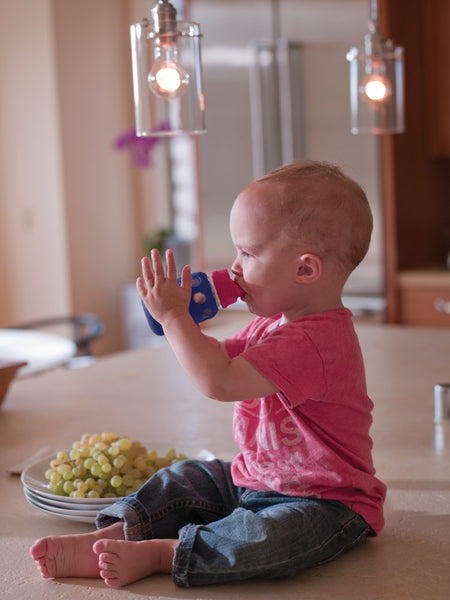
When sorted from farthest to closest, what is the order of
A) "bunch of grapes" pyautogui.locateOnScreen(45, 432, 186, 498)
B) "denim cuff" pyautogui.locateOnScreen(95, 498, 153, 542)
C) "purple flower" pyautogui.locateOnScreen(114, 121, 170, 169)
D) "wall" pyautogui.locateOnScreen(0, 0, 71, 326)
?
1. "wall" pyautogui.locateOnScreen(0, 0, 71, 326)
2. "purple flower" pyautogui.locateOnScreen(114, 121, 170, 169)
3. "bunch of grapes" pyautogui.locateOnScreen(45, 432, 186, 498)
4. "denim cuff" pyautogui.locateOnScreen(95, 498, 153, 542)

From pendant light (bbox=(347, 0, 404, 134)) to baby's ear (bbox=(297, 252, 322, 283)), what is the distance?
92cm

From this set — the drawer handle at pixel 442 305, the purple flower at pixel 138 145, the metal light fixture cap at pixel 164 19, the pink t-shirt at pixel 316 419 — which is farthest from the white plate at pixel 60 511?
the purple flower at pixel 138 145

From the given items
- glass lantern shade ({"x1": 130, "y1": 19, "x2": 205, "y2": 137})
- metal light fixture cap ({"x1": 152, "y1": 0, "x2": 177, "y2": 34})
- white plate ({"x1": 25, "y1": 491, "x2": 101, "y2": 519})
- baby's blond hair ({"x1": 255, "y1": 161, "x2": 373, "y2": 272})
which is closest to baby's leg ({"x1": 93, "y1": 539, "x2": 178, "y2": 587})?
white plate ({"x1": 25, "y1": 491, "x2": 101, "y2": 519})

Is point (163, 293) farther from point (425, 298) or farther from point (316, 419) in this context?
point (425, 298)

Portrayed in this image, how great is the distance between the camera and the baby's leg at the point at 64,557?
107 cm

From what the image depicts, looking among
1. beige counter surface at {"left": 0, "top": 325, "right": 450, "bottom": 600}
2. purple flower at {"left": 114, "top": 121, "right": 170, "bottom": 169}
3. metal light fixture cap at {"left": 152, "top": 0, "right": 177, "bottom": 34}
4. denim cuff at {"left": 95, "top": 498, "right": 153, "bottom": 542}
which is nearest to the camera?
beige counter surface at {"left": 0, "top": 325, "right": 450, "bottom": 600}

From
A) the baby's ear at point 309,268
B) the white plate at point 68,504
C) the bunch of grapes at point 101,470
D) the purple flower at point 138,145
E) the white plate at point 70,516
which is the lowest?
the white plate at point 70,516

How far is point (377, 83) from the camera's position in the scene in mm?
1957

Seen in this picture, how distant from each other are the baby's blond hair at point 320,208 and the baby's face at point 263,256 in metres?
0.01

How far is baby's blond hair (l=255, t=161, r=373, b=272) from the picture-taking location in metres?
1.13

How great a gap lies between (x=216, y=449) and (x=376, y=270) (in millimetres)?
2328

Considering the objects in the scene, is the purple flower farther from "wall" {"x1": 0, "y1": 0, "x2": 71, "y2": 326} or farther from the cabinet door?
the cabinet door

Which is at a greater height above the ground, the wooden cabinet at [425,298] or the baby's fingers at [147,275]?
the baby's fingers at [147,275]

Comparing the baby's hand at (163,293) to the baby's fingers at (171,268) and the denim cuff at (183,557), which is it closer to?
the baby's fingers at (171,268)
